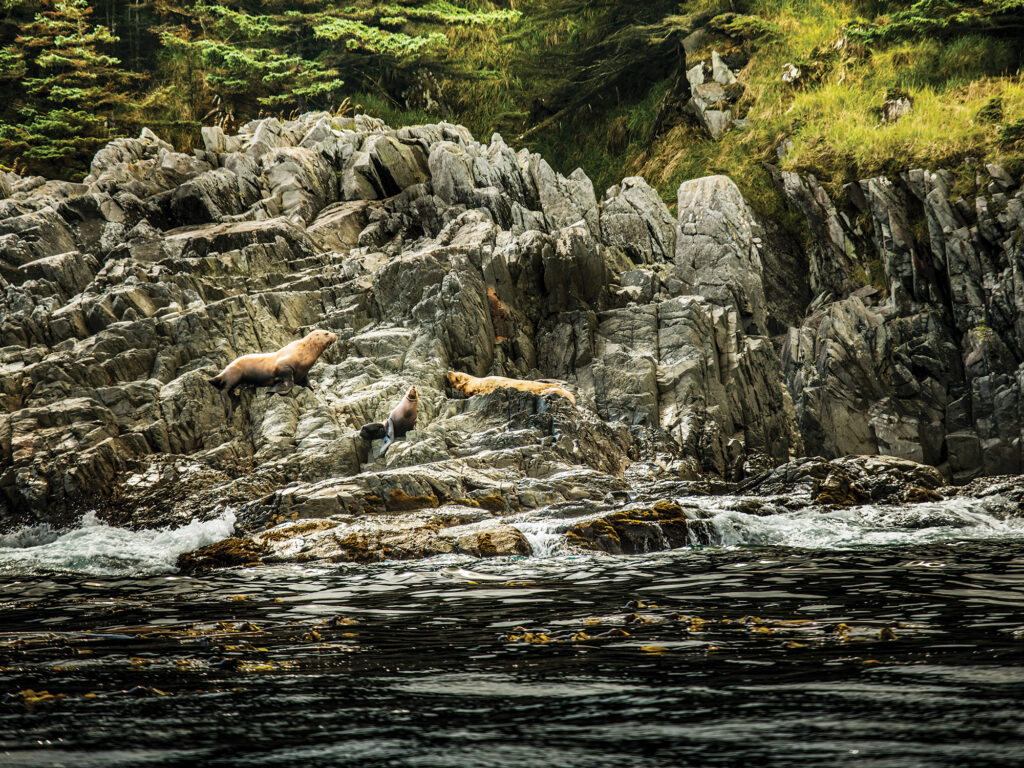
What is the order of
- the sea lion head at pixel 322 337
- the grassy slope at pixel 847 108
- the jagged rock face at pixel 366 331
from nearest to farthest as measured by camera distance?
the jagged rock face at pixel 366 331, the sea lion head at pixel 322 337, the grassy slope at pixel 847 108

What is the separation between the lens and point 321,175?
1297 inches

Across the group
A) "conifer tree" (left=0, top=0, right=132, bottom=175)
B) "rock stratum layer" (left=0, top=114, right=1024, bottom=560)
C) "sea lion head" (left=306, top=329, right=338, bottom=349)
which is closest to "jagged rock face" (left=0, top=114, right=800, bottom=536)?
"rock stratum layer" (left=0, top=114, right=1024, bottom=560)

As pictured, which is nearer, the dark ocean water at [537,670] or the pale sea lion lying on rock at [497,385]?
the dark ocean water at [537,670]

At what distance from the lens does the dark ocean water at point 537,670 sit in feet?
11.7

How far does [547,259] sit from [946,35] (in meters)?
21.5

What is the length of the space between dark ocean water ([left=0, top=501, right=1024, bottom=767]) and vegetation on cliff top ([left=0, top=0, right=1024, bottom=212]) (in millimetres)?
27761

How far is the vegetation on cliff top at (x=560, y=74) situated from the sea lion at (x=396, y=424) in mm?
21209

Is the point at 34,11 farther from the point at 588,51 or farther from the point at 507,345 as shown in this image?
the point at 507,345

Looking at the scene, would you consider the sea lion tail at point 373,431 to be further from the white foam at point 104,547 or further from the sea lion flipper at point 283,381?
the white foam at point 104,547

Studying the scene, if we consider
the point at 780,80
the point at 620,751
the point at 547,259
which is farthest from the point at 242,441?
the point at 780,80

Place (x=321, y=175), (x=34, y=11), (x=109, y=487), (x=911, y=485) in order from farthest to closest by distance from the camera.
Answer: (x=34, y=11) < (x=321, y=175) < (x=109, y=487) < (x=911, y=485)

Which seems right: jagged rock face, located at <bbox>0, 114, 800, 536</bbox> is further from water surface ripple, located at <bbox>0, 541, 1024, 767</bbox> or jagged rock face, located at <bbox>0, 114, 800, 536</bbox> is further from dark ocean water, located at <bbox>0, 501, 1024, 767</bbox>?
water surface ripple, located at <bbox>0, 541, 1024, 767</bbox>

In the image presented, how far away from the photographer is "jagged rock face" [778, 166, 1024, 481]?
2627cm

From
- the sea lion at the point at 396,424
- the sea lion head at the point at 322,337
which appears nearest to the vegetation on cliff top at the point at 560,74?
the sea lion head at the point at 322,337
